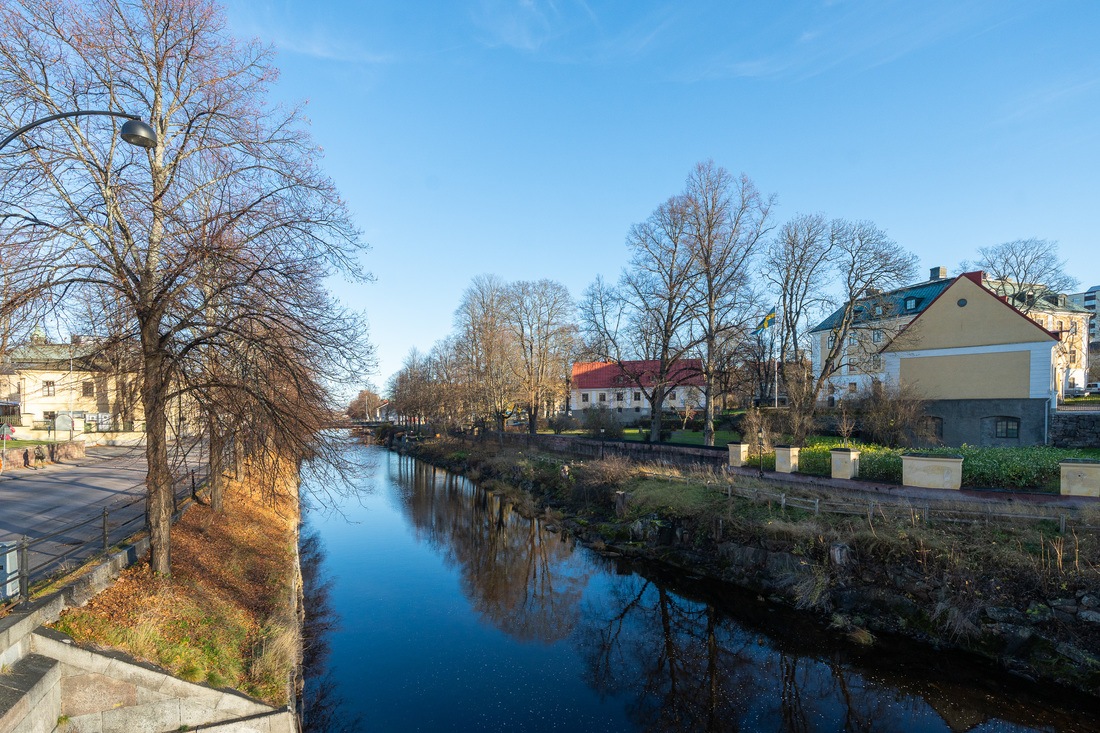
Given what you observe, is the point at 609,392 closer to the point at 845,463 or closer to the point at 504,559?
the point at 504,559

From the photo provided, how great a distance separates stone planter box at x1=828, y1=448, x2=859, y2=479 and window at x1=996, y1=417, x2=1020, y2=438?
37.2ft

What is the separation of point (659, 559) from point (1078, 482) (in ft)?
33.9

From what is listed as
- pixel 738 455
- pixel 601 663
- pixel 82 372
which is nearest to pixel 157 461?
pixel 82 372

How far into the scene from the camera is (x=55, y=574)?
7582 millimetres

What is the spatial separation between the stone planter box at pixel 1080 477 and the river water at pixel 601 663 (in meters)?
6.31

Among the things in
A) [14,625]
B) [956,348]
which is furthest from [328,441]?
[956,348]

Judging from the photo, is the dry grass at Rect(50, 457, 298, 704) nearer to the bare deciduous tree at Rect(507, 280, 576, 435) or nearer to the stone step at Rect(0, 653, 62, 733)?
the stone step at Rect(0, 653, 62, 733)

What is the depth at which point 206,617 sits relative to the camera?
8305 mm

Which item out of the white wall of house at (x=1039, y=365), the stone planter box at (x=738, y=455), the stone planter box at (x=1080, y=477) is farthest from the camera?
the white wall of house at (x=1039, y=365)

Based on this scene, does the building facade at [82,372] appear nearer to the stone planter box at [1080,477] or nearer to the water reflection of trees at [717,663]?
the water reflection of trees at [717,663]

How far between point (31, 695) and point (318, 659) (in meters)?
6.36

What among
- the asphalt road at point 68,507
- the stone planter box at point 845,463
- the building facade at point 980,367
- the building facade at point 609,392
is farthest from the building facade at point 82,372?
the building facade at point 609,392

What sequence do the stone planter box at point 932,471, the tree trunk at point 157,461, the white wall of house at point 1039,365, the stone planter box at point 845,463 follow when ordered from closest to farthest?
the tree trunk at point 157,461
the stone planter box at point 932,471
the stone planter box at point 845,463
the white wall of house at point 1039,365

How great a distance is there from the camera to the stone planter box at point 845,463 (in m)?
17.0
